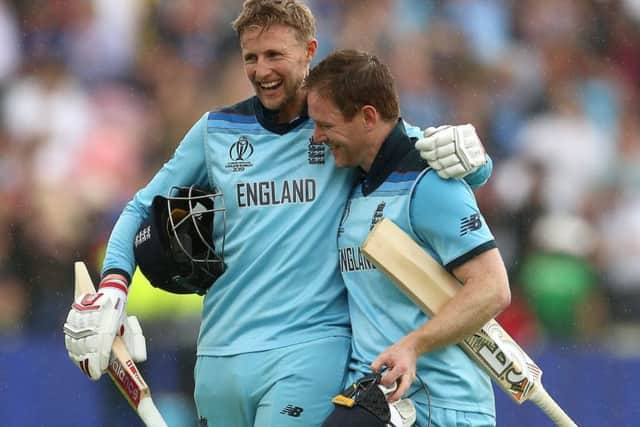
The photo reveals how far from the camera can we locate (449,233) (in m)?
3.11

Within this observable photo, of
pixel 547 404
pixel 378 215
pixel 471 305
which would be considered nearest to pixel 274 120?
pixel 378 215

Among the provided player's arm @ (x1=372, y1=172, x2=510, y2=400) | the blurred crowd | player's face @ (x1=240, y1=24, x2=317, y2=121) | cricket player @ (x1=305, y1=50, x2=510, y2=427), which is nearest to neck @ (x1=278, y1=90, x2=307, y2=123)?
player's face @ (x1=240, y1=24, x2=317, y2=121)

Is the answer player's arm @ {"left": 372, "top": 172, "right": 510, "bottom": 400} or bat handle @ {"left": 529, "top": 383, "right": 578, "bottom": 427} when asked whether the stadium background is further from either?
player's arm @ {"left": 372, "top": 172, "right": 510, "bottom": 400}

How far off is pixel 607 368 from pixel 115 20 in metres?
3.12

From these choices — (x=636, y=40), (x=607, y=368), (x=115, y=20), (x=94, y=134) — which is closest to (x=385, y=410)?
(x=607, y=368)

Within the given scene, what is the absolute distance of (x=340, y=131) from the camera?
10.7 feet

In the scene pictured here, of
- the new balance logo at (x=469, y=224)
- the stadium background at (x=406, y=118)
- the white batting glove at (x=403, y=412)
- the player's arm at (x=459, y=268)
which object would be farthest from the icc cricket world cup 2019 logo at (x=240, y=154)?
the stadium background at (x=406, y=118)

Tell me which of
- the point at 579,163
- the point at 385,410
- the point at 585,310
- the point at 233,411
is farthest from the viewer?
the point at 579,163

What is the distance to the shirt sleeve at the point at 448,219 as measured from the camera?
3109 mm

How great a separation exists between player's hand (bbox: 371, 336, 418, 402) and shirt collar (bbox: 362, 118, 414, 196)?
0.48 metres

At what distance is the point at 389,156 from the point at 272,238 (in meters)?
0.42

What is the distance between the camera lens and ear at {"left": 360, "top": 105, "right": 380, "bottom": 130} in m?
3.25

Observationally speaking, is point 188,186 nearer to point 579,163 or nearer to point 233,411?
point 233,411

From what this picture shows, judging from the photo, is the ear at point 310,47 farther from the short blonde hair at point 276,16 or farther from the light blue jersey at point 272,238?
the light blue jersey at point 272,238
